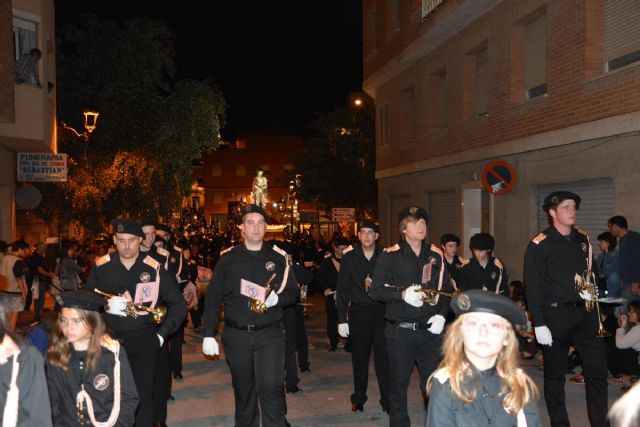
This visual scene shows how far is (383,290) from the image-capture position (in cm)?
715

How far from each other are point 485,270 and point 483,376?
6.34 metres

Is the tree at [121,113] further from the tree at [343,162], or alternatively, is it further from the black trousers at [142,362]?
the black trousers at [142,362]

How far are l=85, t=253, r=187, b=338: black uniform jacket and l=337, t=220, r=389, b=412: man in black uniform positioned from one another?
235 cm

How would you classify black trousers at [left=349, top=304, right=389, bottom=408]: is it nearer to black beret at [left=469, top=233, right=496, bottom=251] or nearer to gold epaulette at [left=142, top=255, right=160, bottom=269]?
black beret at [left=469, top=233, right=496, bottom=251]

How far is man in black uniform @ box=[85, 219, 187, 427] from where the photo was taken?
260 inches

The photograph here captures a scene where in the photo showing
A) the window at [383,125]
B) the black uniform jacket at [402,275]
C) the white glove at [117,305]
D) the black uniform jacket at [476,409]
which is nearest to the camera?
the black uniform jacket at [476,409]

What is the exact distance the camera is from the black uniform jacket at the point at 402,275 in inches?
279

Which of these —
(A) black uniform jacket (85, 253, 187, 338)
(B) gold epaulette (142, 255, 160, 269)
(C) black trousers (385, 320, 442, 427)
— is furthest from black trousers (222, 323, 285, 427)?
(C) black trousers (385, 320, 442, 427)

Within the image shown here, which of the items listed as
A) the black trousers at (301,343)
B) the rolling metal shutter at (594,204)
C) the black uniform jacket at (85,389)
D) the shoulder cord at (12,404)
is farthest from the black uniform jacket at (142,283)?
the rolling metal shutter at (594,204)

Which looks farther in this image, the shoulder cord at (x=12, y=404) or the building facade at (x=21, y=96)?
the building facade at (x=21, y=96)

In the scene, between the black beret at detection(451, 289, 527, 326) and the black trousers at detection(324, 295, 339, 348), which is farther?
the black trousers at detection(324, 295, 339, 348)

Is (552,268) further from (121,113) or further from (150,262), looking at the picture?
(121,113)

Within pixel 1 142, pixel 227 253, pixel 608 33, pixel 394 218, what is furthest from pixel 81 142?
pixel 227 253

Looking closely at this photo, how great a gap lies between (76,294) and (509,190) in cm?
1226
